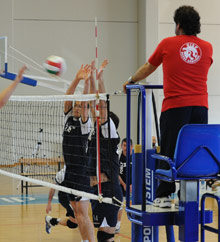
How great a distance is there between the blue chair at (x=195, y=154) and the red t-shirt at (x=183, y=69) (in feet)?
0.96

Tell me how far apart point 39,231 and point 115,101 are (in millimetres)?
9479

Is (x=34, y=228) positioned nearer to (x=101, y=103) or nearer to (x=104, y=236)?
(x=104, y=236)

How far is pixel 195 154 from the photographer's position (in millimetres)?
3787

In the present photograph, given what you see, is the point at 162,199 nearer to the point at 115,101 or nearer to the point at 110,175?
the point at 110,175

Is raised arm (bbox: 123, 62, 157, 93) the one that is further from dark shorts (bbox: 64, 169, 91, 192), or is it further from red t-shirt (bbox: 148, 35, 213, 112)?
dark shorts (bbox: 64, 169, 91, 192)

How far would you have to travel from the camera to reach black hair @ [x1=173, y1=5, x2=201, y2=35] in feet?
13.4

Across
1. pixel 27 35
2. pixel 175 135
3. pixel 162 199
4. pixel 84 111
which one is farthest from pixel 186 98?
pixel 27 35

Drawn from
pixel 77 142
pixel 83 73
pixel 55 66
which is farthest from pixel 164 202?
pixel 55 66

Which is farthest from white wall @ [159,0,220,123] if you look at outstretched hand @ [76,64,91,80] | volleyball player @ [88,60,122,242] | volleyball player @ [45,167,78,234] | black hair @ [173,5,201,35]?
black hair @ [173,5,201,35]

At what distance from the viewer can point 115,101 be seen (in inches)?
666

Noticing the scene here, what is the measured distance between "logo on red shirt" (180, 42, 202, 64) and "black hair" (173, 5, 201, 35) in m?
0.14

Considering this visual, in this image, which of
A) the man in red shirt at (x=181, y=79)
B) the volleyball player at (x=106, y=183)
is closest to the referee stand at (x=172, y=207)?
the man in red shirt at (x=181, y=79)

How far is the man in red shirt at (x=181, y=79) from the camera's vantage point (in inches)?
157

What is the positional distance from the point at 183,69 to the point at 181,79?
79mm
